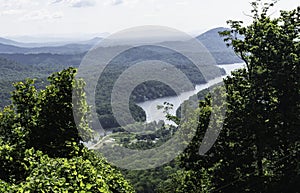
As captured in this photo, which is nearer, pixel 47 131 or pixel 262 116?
pixel 47 131

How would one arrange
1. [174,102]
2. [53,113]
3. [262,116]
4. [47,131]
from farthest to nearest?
[174,102] < [262,116] < [53,113] < [47,131]

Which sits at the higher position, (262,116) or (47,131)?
(262,116)

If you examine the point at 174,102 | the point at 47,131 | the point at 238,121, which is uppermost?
the point at 174,102

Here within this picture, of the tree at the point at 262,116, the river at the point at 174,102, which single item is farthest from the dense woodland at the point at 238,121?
the river at the point at 174,102

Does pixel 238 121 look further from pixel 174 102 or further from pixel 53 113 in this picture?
pixel 174 102

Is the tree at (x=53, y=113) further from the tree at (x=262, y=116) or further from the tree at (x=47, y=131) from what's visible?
the tree at (x=262, y=116)

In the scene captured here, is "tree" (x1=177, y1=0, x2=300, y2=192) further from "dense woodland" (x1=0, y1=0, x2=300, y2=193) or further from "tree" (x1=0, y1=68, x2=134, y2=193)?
"tree" (x1=0, y1=68, x2=134, y2=193)

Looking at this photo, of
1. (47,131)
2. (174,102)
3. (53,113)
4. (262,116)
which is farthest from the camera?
(174,102)

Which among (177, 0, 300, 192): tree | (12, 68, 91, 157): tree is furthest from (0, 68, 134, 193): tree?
(177, 0, 300, 192): tree

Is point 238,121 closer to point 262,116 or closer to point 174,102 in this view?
point 262,116

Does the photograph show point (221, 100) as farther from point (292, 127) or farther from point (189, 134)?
point (292, 127)

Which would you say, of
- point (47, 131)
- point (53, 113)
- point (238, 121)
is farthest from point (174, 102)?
point (47, 131)

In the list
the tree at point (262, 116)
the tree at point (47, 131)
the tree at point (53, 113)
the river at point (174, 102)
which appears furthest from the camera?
the river at point (174, 102)
